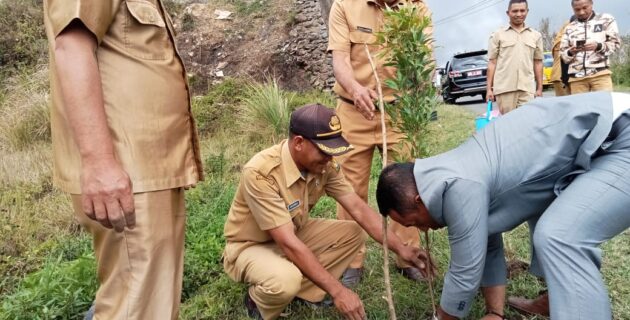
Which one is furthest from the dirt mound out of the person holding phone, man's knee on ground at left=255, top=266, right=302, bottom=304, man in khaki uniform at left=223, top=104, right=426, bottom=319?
man's knee on ground at left=255, top=266, right=302, bottom=304

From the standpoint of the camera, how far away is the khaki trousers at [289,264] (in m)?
2.76

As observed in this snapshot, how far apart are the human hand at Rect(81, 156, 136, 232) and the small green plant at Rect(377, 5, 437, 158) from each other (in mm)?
1508

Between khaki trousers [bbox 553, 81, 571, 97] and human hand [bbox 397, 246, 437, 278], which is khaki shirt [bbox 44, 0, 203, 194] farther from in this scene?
khaki trousers [bbox 553, 81, 571, 97]

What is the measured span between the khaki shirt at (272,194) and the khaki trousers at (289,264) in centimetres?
10

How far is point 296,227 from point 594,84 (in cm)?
398

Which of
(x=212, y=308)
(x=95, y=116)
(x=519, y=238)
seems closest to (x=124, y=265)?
(x=95, y=116)

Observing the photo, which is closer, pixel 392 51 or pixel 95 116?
pixel 95 116

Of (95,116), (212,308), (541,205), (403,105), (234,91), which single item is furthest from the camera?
(234,91)

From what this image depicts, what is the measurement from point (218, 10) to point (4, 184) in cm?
849

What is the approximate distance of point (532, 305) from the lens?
9.11ft

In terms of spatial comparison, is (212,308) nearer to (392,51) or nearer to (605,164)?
(392,51)

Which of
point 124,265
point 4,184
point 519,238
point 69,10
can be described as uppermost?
point 69,10

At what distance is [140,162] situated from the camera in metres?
1.68

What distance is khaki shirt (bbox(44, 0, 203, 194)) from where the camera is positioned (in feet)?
5.34
